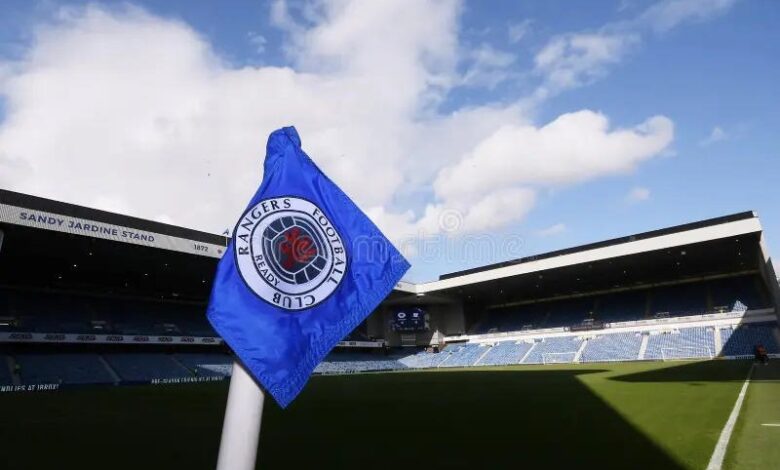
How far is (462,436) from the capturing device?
32.7 ft

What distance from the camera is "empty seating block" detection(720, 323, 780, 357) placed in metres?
38.8

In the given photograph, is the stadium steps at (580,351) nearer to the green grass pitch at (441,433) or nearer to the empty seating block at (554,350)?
the empty seating block at (554,350)

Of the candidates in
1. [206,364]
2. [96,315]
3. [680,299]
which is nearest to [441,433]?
[206,364]

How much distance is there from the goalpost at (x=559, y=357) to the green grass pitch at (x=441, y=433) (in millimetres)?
32472

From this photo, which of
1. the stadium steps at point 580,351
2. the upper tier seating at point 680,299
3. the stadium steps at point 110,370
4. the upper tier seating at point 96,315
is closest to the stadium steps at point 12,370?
the upper tier seating at point 96,315

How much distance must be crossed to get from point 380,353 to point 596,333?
27.9 meters

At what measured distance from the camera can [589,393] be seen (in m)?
17.8

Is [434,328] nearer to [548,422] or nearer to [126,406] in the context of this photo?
[126,406]

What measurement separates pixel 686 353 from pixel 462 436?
41.5 metres

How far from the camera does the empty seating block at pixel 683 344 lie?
138ft

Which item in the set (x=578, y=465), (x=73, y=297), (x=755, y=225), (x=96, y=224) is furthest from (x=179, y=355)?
(x=755, y=225)

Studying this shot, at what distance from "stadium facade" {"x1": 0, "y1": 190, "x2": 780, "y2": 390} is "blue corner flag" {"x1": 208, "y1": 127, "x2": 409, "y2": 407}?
100ft

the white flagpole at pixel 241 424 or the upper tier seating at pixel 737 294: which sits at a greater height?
the upper tier seating at pixel 737 294

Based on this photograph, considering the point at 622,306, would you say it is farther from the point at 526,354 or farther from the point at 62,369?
the point at 62,369
